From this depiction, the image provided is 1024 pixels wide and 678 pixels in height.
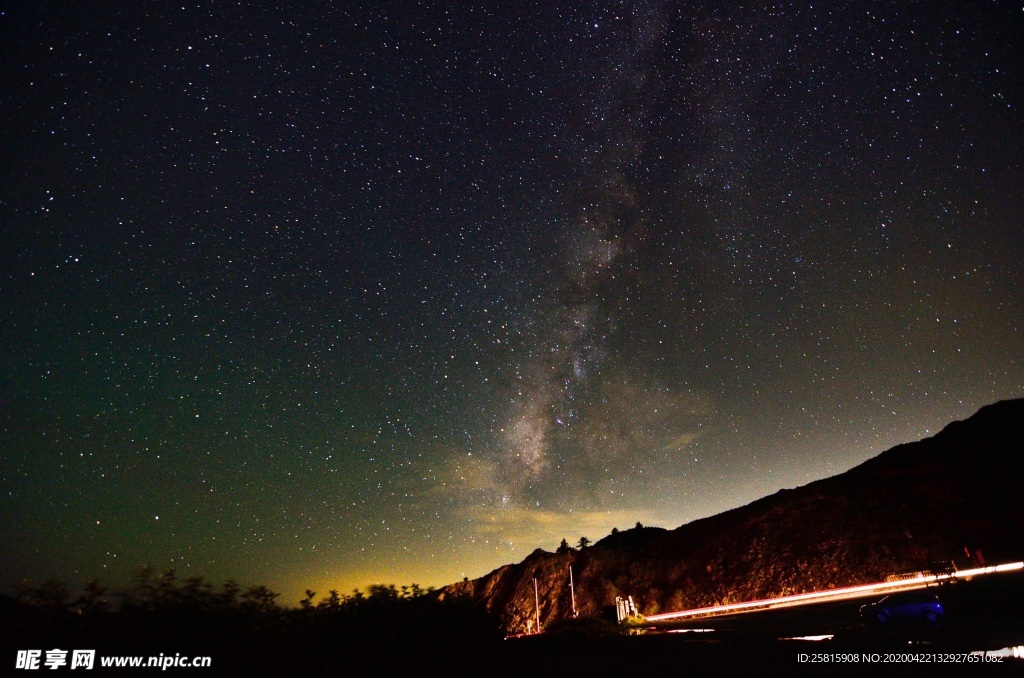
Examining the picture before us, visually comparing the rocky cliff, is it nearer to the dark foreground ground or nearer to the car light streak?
the car light streak

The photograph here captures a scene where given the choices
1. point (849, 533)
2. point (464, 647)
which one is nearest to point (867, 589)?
point (849, 533)

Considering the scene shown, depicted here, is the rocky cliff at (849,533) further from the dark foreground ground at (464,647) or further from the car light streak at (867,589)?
the dark foreground ground at (464,647)

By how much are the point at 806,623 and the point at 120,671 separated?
837 inches

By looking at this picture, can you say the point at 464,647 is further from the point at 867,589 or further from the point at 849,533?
the point at 849,533

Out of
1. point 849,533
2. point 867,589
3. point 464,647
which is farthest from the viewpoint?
point 849,533

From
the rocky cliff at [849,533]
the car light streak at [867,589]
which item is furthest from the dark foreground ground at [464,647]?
the rocky cliff at [849,533]

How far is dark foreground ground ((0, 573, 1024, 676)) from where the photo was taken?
4180 mm

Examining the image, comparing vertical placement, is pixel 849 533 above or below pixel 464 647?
below

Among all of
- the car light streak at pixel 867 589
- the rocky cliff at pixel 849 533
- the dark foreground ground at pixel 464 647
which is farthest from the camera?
the rocky cliff at pixel 849 533

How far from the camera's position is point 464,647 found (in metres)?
7.65

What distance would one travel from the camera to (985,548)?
33.9 m

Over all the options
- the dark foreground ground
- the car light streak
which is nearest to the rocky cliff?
the car light streak

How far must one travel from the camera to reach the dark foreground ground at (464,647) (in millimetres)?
4180

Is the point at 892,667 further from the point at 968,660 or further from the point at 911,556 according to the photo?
the point at 911,556
